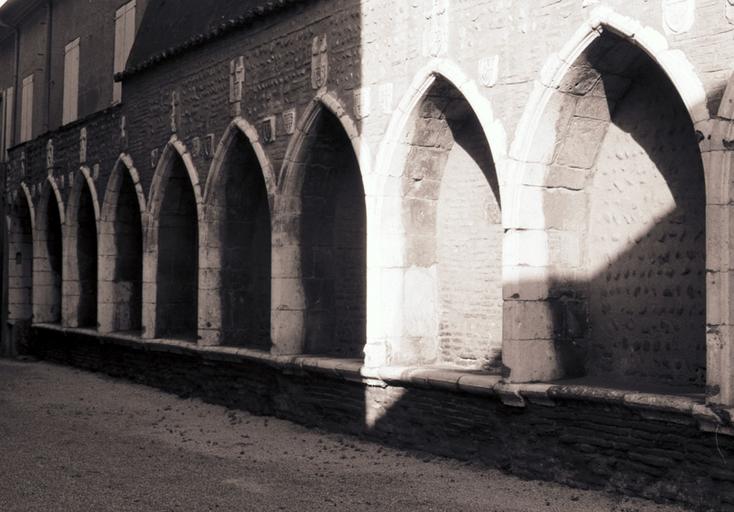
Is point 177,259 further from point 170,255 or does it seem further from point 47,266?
point 47,266

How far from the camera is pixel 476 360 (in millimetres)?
7840

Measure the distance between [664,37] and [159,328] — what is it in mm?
7435

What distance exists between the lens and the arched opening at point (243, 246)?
410 inches

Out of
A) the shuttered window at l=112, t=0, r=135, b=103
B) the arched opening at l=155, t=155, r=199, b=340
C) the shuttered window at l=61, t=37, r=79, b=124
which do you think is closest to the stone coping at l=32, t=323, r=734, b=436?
the arched opening at l=155, t=155, r=199, b=340

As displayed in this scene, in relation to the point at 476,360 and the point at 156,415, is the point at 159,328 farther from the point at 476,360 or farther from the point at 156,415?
the point at 476,360

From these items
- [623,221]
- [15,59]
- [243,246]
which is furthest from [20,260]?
[623,221]

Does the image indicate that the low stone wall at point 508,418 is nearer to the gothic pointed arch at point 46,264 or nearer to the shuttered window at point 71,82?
the gothic pointed arch at point 46,264

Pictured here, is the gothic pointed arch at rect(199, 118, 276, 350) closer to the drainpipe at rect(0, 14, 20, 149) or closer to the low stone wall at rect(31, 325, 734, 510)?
the low stone wall at rect(31, 325, 734, 510)

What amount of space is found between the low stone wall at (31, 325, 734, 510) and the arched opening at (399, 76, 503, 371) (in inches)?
21.9

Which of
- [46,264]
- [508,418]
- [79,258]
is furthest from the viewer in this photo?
[46,264]

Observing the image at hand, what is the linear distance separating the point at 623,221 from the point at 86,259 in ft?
32.5

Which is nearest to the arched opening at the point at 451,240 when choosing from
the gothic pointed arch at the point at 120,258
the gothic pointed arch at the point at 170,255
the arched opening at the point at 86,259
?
the gothic pointed arch at the point at 170,255

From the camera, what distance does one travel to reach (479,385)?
6.78 metres

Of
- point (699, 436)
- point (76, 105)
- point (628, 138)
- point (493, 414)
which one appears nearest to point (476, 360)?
point (493, 414)
